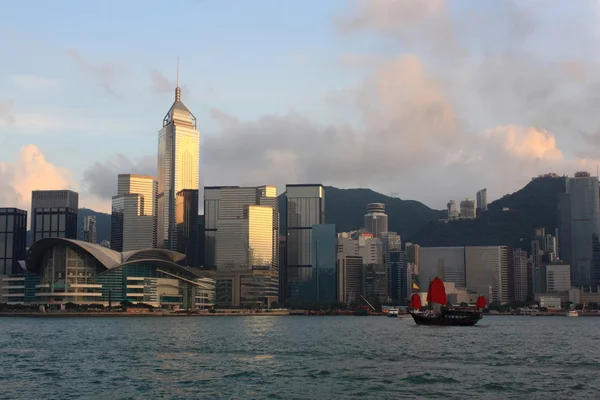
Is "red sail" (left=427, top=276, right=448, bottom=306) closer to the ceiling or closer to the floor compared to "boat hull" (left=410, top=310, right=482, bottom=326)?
closer to the ceiling

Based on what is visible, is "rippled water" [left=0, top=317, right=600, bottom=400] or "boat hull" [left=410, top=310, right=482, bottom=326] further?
"boat hull" [left=410, top=310, right=482, bottom=326]

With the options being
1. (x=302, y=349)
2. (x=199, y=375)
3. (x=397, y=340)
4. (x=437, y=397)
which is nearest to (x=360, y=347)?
(x=302, y=349)

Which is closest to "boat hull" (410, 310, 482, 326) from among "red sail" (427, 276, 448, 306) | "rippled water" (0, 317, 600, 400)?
"red sail" (427, 276, 448, 306)

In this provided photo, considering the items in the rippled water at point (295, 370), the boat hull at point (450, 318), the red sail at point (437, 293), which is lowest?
the rippled water at point (295, 370)

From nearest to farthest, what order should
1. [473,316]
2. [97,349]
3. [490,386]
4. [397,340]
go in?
[490,386] → [97,349] → [397,340] → [473,316]

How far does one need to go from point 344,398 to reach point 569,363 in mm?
30990

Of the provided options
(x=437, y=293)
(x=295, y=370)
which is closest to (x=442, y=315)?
(x=437, y=293)

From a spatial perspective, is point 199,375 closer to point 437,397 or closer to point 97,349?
point 437,397

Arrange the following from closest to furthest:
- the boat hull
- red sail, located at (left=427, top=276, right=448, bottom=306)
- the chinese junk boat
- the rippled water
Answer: the rippled water, the boat hull, the chinese junk boat, red sail, located at (left=427, top=276, right=448, bottom=306)

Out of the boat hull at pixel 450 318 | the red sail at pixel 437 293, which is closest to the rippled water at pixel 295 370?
the boat hull at pixel 450 318

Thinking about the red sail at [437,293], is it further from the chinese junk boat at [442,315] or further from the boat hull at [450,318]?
the boat hull at [450,318]

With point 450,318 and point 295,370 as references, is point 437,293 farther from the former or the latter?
point 295,370

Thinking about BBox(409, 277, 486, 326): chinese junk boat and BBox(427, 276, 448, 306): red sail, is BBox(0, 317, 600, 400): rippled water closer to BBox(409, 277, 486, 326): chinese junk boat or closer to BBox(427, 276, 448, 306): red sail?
BBox(409, 277, 486, 326): chinese junk boat

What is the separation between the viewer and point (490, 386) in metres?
58.4
